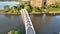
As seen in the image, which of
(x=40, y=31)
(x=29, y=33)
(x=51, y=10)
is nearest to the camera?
(x=29, y=33)

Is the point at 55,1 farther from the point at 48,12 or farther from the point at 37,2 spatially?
the point at 48,12

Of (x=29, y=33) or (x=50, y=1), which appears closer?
(x=29, y=33)

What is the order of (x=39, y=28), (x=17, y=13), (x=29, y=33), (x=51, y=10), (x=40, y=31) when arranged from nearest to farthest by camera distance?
(x=29, y=33), (x=40, y=31), (x=39, y=28), (x=17, y=13), (x=51, y=10)

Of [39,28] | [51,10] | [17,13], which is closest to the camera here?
[39,28]

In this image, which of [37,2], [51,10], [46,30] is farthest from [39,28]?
[37,2]

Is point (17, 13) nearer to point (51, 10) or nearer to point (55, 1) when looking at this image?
point (51, 10)

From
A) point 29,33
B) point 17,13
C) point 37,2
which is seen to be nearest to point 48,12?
point 17,13

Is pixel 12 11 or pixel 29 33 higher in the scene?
pixel 29 33

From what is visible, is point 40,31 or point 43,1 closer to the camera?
point 40,31

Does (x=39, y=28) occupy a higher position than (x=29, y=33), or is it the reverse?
(x=29, y=33)
